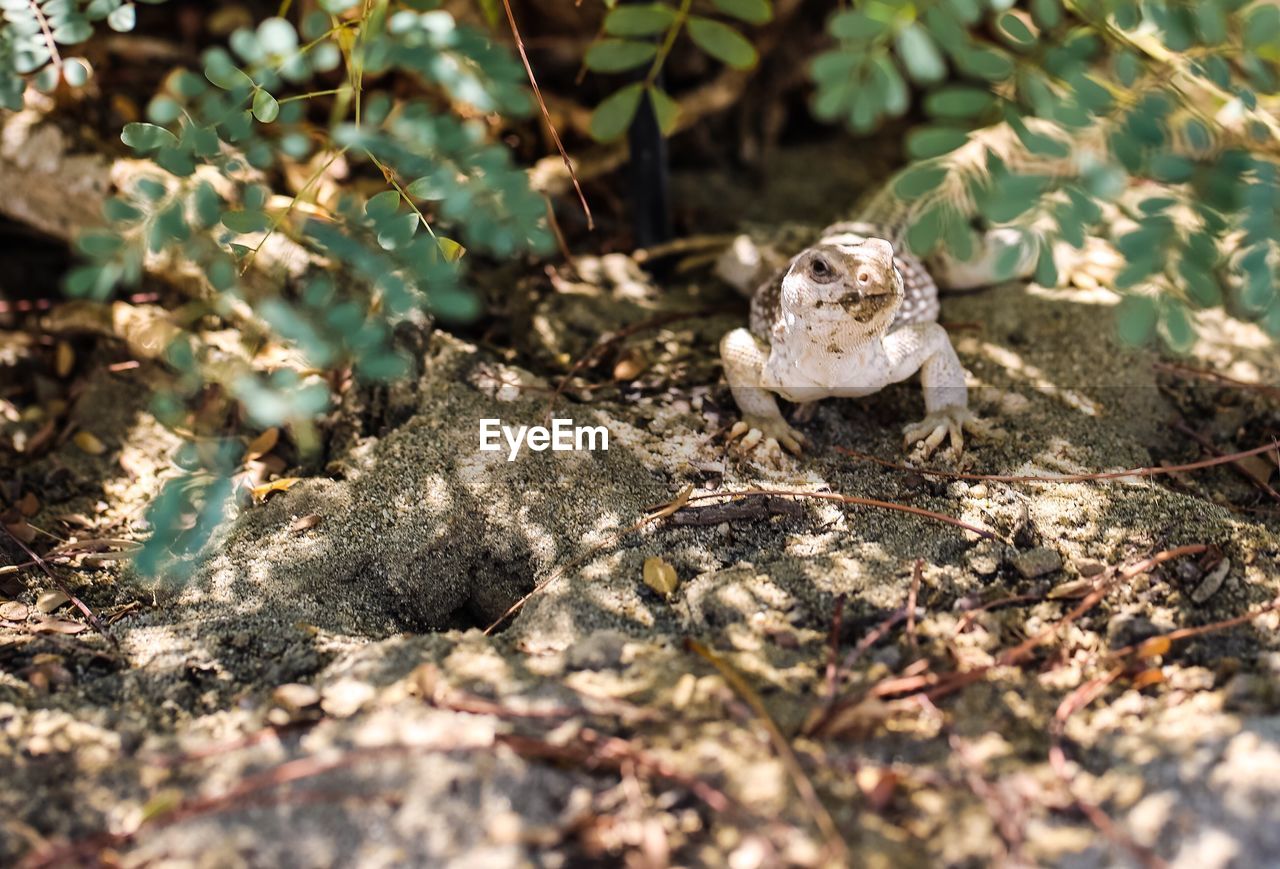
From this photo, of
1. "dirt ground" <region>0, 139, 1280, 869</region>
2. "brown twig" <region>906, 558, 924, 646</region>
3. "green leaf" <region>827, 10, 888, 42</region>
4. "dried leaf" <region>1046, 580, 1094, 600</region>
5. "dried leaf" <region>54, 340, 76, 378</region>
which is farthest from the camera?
"dried leaf" <region>54, 340, 76, 378</region>

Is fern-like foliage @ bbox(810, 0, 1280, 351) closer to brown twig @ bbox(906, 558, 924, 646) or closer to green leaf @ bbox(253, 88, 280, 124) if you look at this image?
brown twig @ bbox(906, 558, 924, 646)

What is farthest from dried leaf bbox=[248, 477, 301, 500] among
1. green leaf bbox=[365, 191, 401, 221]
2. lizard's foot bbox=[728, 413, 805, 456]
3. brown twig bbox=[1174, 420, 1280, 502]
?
brown twig bbox=[1174, 420, 1280, 502]

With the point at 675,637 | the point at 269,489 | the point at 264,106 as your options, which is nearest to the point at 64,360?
the point at 269,489

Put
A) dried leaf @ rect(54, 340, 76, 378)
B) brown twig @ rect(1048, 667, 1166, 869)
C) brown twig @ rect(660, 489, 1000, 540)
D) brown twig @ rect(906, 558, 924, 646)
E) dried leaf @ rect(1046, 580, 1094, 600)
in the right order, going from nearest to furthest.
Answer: brown twig @ rect(1048, 667, 1166, 869) < brown twig @ rect(906, 558, 924, 646) < dried leaf @ rect(1046, 580, 1094, 600) < brown twig @ rect(660, 489, 1000, 540) < dried leaf @ rect(54, 340, 76, 378)

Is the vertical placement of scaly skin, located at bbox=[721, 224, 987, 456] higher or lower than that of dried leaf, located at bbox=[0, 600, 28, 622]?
higher

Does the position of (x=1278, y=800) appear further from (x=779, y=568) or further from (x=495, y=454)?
(x=495, y=454)

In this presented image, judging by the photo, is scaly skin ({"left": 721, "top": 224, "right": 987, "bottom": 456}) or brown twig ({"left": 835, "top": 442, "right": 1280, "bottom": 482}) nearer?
scaly skin ({"left": 721, "top": 224, "right": 987, "bottom": 456})

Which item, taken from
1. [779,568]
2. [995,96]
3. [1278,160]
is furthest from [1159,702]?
[1278,160]

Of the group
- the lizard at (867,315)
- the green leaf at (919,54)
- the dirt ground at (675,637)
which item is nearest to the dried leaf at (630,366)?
the dirt ground at (675,637)
